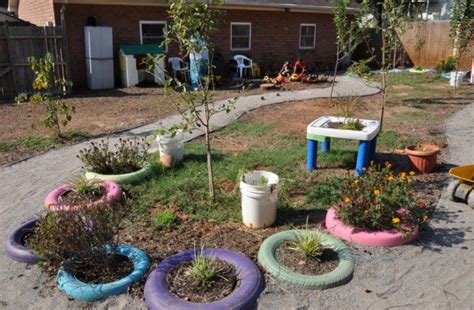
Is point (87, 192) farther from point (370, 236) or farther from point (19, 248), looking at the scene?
point (370, 236)

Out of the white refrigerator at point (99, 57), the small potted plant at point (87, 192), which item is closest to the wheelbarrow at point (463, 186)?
the small potted plant at point (87, 192)

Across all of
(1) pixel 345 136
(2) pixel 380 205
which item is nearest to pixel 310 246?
(2) pixel 380 205

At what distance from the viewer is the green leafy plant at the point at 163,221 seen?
14.5 ft

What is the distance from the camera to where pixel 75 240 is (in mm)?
3463

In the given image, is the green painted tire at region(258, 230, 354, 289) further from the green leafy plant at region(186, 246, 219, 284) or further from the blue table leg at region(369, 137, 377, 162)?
the blue table leg at region(369, 137, 377, 162)

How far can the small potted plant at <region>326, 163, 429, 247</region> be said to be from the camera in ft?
13.2

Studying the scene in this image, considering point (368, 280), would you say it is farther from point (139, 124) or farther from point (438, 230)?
point (139, 124)

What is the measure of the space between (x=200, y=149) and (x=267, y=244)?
3.30 metres

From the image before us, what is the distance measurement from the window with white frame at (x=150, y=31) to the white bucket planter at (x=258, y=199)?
37.5ft

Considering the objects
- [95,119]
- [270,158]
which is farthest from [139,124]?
[270,158]

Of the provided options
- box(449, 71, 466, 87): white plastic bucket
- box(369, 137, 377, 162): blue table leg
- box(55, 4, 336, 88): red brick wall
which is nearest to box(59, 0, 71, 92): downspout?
box(55, 4, 336, 88): red brick wall

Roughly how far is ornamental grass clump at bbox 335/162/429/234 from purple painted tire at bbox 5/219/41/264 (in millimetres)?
2942

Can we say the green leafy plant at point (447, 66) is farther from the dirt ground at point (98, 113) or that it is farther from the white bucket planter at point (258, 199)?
the white bucket planter at point (258, 199)

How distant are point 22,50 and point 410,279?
12.1 metres
